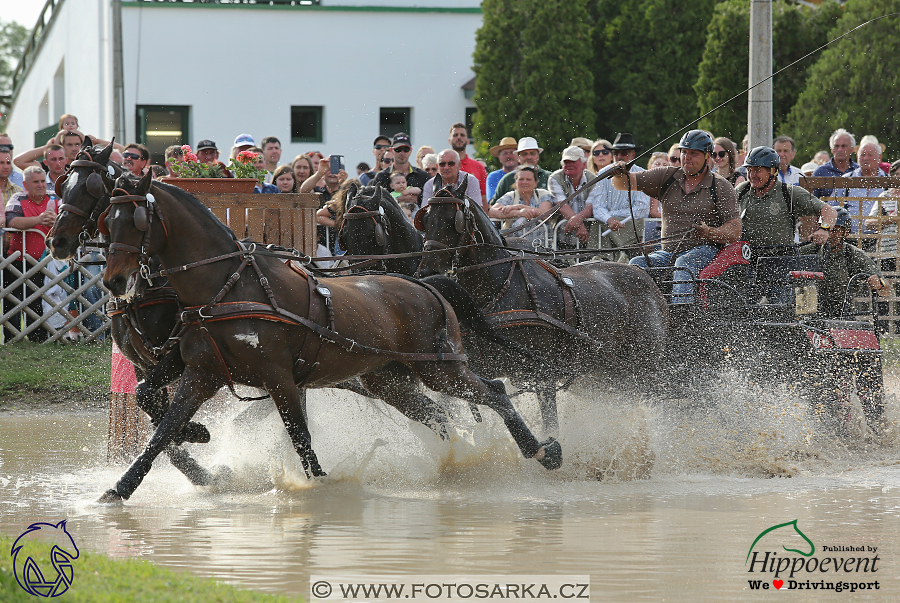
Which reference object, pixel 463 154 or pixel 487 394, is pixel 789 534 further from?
pixel 463 154

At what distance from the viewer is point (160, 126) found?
79.7 feet

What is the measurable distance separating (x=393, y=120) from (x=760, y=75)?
573 inches

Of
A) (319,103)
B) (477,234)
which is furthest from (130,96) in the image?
(477,234)

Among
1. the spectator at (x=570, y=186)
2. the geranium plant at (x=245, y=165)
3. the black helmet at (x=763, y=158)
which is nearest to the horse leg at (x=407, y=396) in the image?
the geranium plant at (x=245, y=165)

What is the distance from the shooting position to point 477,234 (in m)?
7.74

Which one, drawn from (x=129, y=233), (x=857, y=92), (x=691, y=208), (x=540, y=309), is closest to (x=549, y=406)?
(x=540, y=309)

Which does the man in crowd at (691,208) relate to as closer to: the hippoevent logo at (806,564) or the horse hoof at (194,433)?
the hippoevent logo at (806,564)

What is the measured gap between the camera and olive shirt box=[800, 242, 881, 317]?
30.3ft

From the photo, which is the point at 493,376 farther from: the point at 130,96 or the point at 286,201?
the point at 130,96

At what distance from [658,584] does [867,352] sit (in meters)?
4.71

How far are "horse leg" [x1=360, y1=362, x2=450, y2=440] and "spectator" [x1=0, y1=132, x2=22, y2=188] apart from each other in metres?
7.13

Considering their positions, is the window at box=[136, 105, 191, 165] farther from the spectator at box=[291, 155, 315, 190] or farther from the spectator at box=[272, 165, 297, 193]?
the spectator at box=[272, 165, 297, 193]

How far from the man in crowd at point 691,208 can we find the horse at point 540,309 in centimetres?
65

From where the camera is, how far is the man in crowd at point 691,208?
8.65m
